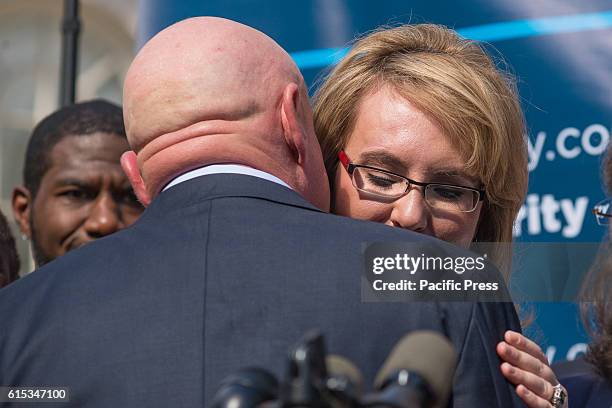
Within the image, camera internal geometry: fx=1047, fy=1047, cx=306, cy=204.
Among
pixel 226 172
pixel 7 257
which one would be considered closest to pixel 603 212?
pixel 226 172

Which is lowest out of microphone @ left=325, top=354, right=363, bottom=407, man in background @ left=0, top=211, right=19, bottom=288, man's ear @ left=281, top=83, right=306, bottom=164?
microphone @ left=325, top=354, right=363, bottom=407

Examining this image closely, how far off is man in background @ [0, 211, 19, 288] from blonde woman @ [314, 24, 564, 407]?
110cm

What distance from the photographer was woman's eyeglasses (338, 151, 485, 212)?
2506mm

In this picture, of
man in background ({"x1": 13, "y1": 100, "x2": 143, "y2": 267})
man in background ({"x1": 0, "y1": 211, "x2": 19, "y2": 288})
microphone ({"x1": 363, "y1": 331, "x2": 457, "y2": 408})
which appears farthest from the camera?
man in background ({"x1": 13, "y1": 100, "x2": 143, "y2": 267})

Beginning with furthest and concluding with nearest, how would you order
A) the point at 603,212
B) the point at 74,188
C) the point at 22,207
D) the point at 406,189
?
the point at 22,207
the point at 74,188
the point at 603,212
the point at 406,189

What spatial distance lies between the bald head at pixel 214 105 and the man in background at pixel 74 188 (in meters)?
1.72

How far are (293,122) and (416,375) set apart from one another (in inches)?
38.0

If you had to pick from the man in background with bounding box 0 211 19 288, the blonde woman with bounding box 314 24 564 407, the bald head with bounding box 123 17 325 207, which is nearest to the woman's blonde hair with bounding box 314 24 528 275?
the blonde woman with bounding box 314 24 564 407

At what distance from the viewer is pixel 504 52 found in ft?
10.8

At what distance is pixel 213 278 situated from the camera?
175cm

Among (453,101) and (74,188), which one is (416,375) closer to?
(453,101)

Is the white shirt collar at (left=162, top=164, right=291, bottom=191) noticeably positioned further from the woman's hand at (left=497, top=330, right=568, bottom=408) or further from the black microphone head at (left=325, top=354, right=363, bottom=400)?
the black microphone head at (left=325, top=354, right=363, bottom=400)

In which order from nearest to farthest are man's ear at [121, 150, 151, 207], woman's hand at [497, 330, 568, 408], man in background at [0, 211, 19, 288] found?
woman's hand at [497, 330, 568, 408] → man's ear at [121, 150, 151, 207] → man in background at [0, 211, 19, 288]

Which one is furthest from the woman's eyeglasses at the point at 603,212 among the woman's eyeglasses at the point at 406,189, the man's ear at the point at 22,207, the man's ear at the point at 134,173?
the man's ear at the point at 22,207
